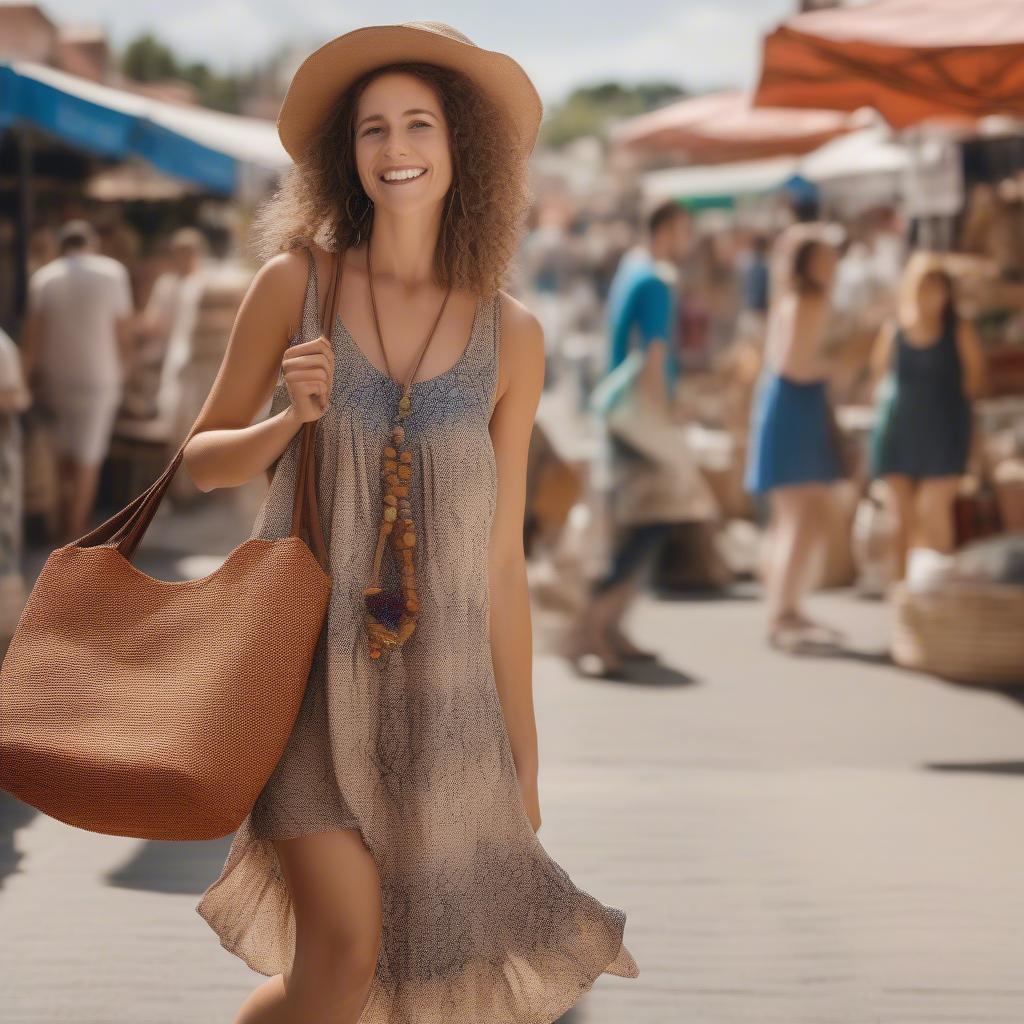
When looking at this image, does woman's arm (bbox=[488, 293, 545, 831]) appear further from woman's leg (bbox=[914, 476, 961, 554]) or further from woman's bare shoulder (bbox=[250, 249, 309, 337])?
woman's leg (bbox=[914, 476, 961, 554])

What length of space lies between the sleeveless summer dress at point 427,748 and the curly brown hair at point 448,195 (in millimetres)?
96

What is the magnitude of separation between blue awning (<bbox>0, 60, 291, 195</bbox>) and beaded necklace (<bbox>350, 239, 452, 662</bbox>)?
22.9 ft

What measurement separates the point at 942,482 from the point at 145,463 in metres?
6.24

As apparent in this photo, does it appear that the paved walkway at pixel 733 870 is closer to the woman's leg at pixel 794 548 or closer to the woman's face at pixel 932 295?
the woman's leg at pixel 794 548

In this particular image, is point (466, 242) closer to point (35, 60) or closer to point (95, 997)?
point (95, 997)

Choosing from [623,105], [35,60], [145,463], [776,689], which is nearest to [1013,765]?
[776,689]

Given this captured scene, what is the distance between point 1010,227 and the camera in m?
11.3

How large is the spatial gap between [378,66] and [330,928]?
4.56 feet

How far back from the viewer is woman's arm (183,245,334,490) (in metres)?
2.71

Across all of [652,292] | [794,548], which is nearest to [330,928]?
[652,292]

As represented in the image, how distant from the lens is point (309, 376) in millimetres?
2592

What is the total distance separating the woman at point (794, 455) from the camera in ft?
27.6

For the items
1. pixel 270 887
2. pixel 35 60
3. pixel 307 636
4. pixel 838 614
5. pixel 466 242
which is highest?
pixel 35 60

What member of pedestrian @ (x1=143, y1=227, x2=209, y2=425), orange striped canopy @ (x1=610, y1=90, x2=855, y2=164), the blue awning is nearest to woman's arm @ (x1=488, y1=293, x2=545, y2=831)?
the blue awning
